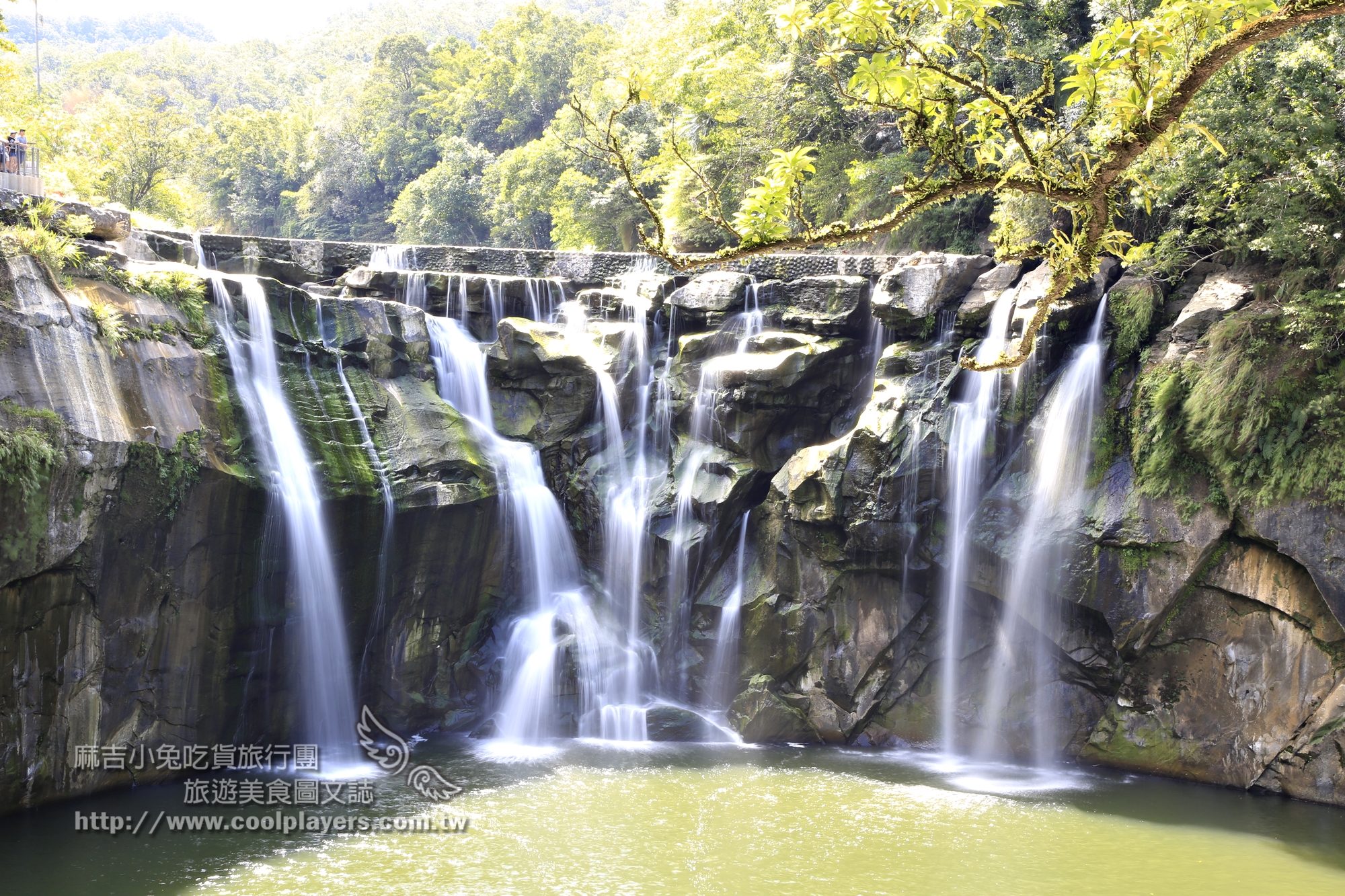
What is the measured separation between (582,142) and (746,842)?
88.0 ft

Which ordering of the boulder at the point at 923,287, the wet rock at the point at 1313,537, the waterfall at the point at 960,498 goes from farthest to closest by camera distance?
the boulder at the point at 923,287
the waterfall at the point at 960,498
the wet rock at the point at 1313,537


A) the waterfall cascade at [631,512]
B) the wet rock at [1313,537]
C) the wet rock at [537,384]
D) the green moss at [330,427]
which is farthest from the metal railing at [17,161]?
the wet rock at [1313,537]

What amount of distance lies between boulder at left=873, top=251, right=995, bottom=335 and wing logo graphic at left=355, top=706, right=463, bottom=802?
26.6 feet

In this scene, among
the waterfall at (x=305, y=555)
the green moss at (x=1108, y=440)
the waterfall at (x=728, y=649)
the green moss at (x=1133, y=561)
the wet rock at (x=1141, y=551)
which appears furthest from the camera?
the waterfall at (x=728, y=649)

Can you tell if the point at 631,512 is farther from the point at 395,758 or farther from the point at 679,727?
the point at 395,758

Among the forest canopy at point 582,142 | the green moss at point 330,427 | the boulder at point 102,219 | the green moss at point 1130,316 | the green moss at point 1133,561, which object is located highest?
the forest canopy at point 582,142

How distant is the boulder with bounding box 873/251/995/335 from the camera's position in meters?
12.4

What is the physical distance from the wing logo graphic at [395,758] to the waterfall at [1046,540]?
6.49 meters

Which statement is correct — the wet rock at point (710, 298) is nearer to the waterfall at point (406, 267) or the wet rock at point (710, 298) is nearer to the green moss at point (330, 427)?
the waterfall at point (406, 267)

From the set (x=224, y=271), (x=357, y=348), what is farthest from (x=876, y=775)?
(x=224, y=271)

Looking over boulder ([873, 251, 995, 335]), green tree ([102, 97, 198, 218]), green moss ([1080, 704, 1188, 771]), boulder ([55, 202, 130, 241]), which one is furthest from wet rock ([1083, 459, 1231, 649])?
green tree ([102, 97, 198, 218])

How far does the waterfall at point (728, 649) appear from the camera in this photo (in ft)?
40.2

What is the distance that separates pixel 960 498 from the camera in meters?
11.5

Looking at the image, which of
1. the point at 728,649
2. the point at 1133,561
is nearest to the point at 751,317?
the point at 728,649
